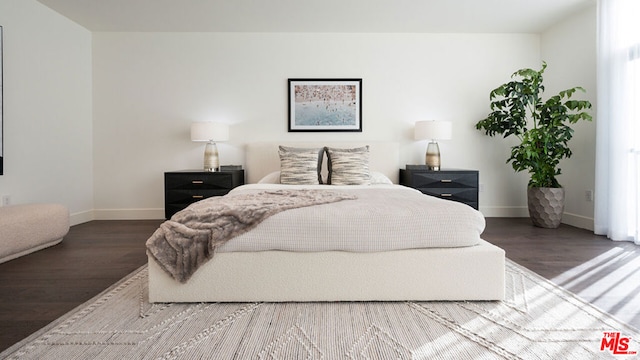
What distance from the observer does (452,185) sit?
13.2ft

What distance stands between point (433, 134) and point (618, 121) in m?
1.74

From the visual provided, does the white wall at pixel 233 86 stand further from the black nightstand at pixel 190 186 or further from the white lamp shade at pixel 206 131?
the black nightstand at pixel 190 186

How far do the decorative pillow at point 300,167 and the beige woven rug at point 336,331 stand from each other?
6.39 ft

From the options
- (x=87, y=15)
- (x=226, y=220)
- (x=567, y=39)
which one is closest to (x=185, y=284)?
(x=226, y=220)

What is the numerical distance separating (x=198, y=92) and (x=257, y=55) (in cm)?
92

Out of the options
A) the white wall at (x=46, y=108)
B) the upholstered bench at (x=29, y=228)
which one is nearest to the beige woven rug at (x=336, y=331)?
the upholstered bench at (x=29, y=228)

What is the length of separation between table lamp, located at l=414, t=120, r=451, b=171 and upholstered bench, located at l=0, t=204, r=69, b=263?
154 inches

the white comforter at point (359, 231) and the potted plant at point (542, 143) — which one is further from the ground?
the potted plant at point (542, 143)

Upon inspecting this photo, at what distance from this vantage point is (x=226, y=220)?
6.16 ft

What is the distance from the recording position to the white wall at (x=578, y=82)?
3.86m

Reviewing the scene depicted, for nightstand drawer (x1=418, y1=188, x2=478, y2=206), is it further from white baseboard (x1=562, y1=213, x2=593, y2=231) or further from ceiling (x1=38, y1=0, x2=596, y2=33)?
ceiling (x1=38, y1=0, x2=596, y2=33)

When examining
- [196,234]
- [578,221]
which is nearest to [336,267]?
[196,234]

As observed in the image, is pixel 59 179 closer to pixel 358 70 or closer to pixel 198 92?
pixel 198 92

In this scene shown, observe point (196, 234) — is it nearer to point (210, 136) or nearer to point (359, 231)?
point (359, 231)
